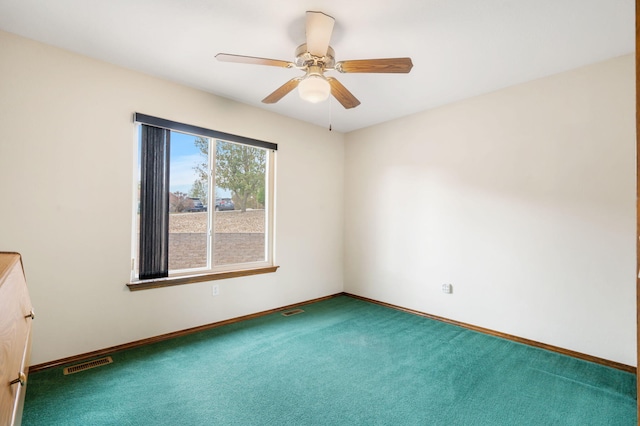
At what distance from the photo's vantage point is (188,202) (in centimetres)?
338

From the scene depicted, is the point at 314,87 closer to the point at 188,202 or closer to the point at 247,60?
the point at 247,60

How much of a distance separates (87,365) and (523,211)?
422cm

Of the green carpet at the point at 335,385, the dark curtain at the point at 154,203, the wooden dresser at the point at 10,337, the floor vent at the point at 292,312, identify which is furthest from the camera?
the floor vent at the point at 292,312

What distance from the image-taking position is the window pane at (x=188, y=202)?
327cm

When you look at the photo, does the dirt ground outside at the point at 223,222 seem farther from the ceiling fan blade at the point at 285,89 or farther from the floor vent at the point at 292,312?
the ceiling fan blade at the point at 285,89

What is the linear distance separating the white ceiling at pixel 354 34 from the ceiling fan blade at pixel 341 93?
346 mm

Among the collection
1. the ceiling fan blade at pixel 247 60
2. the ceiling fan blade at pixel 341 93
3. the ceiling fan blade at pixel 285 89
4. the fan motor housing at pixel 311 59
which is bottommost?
the ceiling fan blade at pixel 341 93

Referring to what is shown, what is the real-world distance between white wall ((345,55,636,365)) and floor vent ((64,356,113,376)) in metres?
3.24

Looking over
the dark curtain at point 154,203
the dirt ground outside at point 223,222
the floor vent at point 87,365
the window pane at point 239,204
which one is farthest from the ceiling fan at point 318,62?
the floor vent at point 87,365

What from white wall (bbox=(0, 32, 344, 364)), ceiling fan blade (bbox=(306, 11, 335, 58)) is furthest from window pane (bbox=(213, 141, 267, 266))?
ceiling fan blade (bbox=(306, 11, 335, 58))

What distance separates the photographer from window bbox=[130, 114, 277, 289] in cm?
300

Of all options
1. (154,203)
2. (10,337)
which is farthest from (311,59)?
(10,337)

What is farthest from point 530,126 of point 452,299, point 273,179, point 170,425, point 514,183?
point 170,425

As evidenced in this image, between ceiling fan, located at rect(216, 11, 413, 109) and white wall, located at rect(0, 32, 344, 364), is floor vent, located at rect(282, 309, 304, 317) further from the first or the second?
ceiling fan, located at rect(216, 11, 413, 109)
